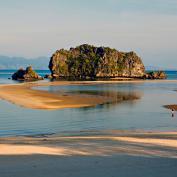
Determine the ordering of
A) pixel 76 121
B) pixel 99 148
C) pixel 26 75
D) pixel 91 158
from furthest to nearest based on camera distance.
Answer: pixel 26 75 → pixel 76 121 → pixel 99 148 → pixel 91 158

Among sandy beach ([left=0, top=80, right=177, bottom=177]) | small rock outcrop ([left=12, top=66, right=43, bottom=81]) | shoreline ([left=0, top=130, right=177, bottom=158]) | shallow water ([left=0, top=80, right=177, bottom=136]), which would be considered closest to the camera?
sandy beach ([left=0, top=80, right=177, bottom=177])

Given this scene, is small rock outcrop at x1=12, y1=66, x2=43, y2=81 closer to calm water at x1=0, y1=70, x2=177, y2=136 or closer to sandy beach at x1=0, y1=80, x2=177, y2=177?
calm water at x1=0, y1=70, x2=177, y2=136

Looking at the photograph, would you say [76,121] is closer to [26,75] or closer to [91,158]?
[91,158]

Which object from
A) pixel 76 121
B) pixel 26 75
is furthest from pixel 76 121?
pixel 26 75

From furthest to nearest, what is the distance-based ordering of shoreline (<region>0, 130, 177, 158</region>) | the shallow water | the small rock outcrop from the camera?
the small rock outcrop, the shallow water, shoreline (<region>0, 130, 177, 158</region>)

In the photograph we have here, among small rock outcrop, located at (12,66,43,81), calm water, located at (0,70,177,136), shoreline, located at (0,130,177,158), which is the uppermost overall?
small rock outcrop, located at (12,66,43,81)

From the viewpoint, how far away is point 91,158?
1919 cm

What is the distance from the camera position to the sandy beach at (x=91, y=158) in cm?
1653

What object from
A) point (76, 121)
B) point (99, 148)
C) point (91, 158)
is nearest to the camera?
point (91, 158)

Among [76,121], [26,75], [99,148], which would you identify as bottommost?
[76,121]

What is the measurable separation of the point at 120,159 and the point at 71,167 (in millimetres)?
2636

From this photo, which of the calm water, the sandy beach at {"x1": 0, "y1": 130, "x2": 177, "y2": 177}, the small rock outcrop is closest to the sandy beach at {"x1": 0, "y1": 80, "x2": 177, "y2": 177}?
the sandy beach at {"x1": 0, "y1": 130, "x2": 177, "y2": 177}

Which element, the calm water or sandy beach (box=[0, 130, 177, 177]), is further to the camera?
the calm water

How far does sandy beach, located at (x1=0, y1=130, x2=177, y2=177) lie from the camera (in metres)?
16.5
